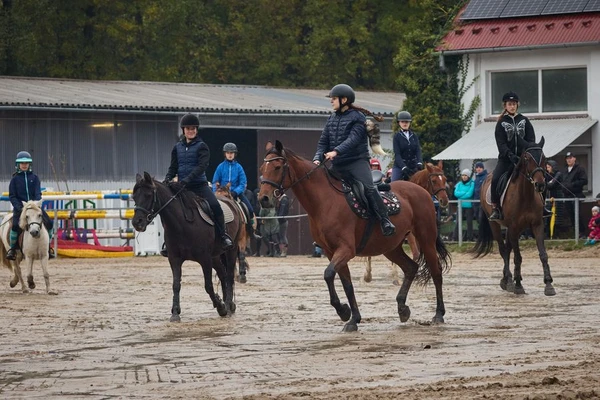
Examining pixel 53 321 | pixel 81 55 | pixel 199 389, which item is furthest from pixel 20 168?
pixel 81 55

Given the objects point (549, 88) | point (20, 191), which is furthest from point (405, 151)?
point (549, 88)

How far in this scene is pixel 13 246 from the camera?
23047 millimetres

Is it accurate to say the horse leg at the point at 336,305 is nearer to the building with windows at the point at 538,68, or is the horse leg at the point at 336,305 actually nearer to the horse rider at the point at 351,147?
the horse rider at the point at 351,147

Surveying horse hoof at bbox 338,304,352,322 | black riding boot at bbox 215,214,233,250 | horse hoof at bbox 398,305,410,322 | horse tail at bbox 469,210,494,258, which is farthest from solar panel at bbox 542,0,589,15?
horse hoof at bbox 338,304,352,322

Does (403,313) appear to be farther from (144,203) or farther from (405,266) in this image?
(144,203)

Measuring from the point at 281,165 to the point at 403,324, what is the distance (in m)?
A: 2.32

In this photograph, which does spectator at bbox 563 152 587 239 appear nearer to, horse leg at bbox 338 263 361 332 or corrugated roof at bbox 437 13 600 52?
corrugated roof at bbox 437 13 600 52

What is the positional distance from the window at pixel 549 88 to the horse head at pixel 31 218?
1842cm

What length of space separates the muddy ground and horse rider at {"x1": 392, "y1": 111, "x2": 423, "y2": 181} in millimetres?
1916

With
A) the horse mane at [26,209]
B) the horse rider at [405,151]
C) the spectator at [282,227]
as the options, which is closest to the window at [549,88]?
the spectator at [282,227]

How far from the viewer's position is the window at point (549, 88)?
36.9 metres

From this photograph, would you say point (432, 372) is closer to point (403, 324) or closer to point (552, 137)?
point (403, 324)

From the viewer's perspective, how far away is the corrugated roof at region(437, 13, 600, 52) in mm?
36219

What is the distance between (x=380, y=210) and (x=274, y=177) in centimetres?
130
